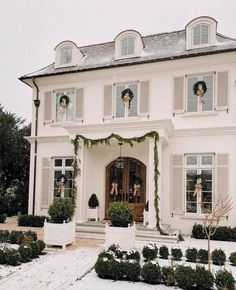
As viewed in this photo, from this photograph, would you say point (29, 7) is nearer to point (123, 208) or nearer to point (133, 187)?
point (123, 208)

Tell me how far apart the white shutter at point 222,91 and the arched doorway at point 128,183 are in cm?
382

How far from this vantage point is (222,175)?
1189 centimetres

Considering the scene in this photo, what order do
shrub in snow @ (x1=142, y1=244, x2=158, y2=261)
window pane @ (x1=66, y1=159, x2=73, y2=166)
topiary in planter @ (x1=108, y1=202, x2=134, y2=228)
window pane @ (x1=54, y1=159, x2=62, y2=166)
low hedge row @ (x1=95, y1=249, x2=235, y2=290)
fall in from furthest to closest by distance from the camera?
window pane @ (x1=54, y1=159, x2=62, y2=166), window pane @ (x1=66, y1=159, x2=73, y2=166), topiary in planter @ (x1=108, y1=202, x2=134, y2=228), shrub in snow @ (x1=142, y1=244, x2=158, y2=261), low hedge row @ (x1=95, y1=249, x2=235, y2=290)

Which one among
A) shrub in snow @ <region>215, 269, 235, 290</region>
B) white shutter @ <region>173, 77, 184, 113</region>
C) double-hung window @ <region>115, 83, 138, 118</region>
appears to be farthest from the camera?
double-hung window @ <region>115, 83, 138, 118</region>

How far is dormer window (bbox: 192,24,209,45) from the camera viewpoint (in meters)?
13.1

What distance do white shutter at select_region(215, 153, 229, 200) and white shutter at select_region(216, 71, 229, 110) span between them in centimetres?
183

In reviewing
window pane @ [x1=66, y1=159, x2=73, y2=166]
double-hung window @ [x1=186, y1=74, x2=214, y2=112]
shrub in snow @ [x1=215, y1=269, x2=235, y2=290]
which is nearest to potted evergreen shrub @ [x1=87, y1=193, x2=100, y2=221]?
window pane @ [x1=66, y1=159, x2=73, y2=166]

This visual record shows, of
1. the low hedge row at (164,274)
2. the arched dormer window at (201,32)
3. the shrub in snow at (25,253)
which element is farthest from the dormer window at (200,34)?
the shrub in snow at (25,253)

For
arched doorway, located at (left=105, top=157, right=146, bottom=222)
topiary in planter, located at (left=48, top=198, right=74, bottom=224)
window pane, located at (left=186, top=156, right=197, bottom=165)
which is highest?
window pane, located at (left=186, top=156, right=197, bottom=165)

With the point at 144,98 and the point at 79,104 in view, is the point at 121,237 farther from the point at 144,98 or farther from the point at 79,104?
the point at 79,104

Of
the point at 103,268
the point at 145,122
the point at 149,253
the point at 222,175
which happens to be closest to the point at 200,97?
the point at 145,122

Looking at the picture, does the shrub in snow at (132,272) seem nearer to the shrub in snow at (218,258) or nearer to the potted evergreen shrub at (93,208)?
the shrub in snow at (218,258)

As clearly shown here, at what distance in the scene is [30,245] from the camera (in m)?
8.39

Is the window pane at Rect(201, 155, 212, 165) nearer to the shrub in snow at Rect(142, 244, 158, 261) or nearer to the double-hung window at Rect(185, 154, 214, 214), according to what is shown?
the double-hung window at Rect(185, 154, 214, 214)
